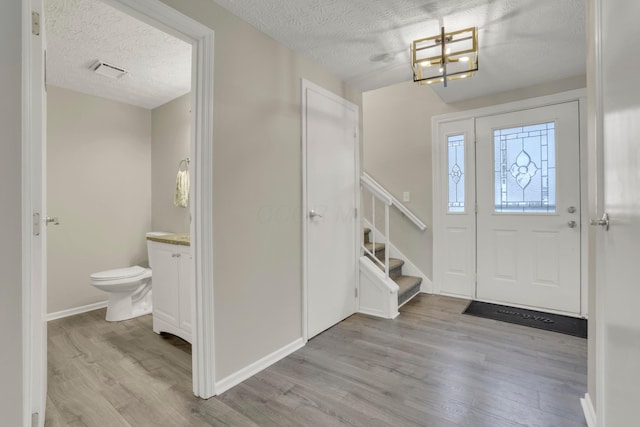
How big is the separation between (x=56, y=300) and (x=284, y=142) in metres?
2.84

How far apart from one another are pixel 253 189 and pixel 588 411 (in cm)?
213

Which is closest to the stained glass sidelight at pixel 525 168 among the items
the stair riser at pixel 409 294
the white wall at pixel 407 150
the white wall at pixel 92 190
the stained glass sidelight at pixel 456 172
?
the stained glass sidelight at pixel 456 172

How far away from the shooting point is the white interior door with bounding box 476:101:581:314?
112 inches

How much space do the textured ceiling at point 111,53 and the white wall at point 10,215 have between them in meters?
1.14

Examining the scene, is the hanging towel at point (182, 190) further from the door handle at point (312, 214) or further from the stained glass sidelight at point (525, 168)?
the stained glass sidelight at point (525, 168)

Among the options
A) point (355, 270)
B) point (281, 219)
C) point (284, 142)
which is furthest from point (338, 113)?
point (355, 270)

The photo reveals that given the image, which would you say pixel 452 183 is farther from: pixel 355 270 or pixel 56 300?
pixel 56 300

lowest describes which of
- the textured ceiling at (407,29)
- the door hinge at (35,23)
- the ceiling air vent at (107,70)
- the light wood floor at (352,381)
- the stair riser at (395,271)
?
the light wood floor at (352,381)

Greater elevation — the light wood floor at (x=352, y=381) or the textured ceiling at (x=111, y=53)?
the textured ceiling at (x=111, y=53)

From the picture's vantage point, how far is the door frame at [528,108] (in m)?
2.77

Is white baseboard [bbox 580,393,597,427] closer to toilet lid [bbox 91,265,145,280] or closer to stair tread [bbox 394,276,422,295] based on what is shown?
stair tread [bbox 394,276,422,295]

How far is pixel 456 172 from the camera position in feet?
11.3

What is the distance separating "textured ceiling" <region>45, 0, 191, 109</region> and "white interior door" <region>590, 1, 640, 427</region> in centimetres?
251

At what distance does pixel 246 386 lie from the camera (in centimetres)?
180
